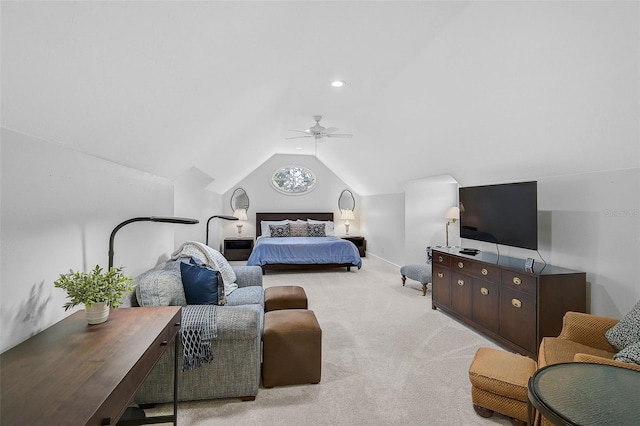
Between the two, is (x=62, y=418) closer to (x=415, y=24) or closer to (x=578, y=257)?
(x=415, y=24)

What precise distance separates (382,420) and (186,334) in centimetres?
133

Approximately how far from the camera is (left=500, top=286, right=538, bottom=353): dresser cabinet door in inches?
107

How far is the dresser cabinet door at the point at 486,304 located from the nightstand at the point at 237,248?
5.41 meters

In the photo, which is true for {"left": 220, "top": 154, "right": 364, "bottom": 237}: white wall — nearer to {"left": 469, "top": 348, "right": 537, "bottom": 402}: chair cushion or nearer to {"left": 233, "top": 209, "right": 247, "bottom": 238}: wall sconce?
{"left": 233, "top": 209, "right": 247, "bottom": 238}: wall sconce

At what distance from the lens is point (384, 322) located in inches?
146

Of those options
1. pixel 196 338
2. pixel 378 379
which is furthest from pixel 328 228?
pixel 196 338

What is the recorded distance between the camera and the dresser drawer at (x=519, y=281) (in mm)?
2729

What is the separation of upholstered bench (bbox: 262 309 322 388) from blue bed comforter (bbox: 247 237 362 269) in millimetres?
3919

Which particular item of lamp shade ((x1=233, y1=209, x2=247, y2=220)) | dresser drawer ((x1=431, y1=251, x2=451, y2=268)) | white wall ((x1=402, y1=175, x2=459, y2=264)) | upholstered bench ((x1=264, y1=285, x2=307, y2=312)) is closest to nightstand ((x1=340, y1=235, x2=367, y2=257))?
white wall ((x1=402, y1=175, x2=459, y2=264))

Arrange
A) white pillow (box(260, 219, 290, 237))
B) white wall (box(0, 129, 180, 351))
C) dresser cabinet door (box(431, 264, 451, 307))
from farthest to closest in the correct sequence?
white pillow (box(260, 219, 290, 237)) < dresser cabinet door (box(431, 264, 451, 307)) < white wall (box(0, 129, 180, 351))

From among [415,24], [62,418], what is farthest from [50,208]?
[415,24]

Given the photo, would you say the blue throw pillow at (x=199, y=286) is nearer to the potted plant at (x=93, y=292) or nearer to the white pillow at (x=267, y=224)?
the potted plant at (x=93, y=292)

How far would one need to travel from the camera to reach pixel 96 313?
158 cm

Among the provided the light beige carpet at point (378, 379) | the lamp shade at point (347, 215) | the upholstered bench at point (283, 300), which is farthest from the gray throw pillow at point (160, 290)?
the lamp shade at point (347, 215)
